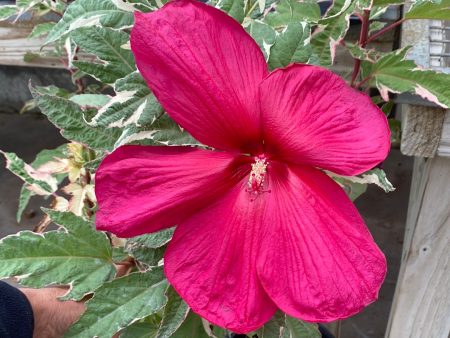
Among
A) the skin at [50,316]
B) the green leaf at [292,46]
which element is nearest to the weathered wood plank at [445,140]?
the green leaf at [292,46]

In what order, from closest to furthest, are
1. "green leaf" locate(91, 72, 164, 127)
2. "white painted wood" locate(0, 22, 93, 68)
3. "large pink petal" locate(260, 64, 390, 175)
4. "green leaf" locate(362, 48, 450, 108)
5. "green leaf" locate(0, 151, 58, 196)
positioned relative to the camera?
"large pink petal" locate(260, 64, 390, 175)
"green leaf" locate(91, 72, 164, 127)
"green leaf" locate(362, 48, 450, 108)
"green leaf" locate(0, 151, 58, 196)
"white painted wood" locate(0, 22, 93, 68)

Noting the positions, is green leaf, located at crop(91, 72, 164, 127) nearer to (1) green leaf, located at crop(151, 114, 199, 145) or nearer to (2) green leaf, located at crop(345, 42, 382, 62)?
(1) green leaf, located at crop(151, 114, 199, 145)

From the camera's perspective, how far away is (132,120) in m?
0.54

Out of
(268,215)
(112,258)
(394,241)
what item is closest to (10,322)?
(112,258)

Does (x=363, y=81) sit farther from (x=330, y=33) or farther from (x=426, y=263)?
(x=426, y=263)

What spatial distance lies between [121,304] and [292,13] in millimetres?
398

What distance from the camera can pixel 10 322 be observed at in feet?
2.38

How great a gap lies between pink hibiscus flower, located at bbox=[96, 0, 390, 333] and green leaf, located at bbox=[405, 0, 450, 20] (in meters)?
0.29

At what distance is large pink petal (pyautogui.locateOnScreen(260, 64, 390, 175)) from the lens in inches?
16.6

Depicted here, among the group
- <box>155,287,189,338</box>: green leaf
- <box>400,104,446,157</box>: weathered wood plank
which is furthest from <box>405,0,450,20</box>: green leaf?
<box>155,287,189,338</box>: green leaf

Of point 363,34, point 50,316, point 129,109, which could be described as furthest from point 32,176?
point 363,34

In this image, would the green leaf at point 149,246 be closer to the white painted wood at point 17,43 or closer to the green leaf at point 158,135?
the green leaf at point 158,135

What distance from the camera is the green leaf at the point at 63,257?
67cm

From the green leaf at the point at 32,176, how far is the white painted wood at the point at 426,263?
606 millimetres
